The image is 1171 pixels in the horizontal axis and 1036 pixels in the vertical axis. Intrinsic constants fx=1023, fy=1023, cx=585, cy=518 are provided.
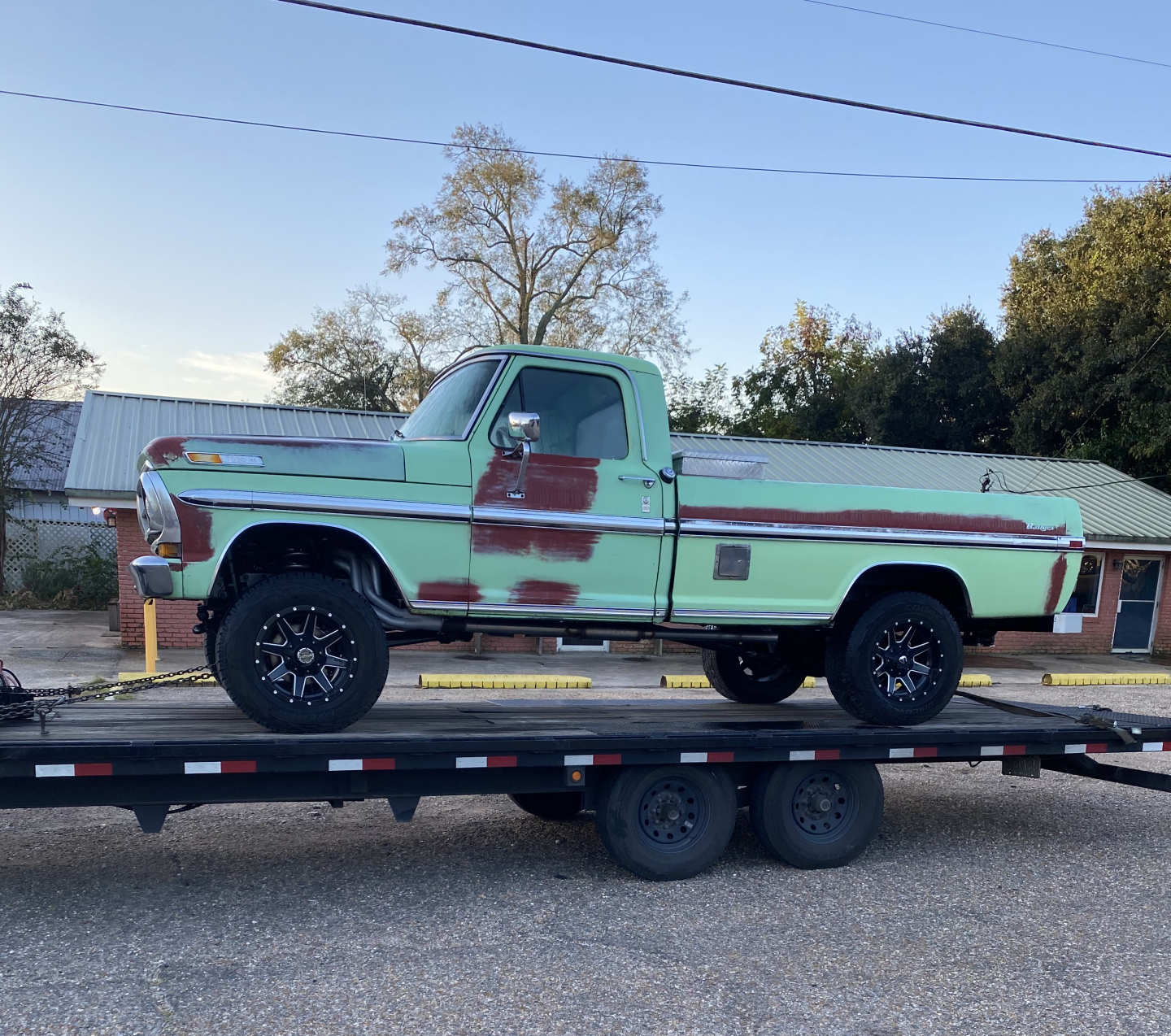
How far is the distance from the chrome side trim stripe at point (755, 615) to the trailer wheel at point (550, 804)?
1404 mm

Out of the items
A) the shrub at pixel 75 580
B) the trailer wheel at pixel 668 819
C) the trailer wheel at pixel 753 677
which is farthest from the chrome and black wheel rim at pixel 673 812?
the shrub at pixel 75 580

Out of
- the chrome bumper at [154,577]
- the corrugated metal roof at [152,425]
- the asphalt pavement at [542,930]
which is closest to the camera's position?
the asphalt pavement at [542,930]

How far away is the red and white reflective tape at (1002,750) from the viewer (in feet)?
21.7

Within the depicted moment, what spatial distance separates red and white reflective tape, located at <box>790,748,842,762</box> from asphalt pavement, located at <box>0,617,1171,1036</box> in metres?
0.73

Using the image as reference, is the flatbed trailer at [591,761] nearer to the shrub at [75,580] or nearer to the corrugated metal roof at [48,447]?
the corrugated metal roof at [48,447]

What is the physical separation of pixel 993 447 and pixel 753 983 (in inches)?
1253

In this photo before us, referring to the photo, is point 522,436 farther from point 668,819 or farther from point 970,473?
point 970,473

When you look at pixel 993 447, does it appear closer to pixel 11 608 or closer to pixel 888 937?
pixel 11 608

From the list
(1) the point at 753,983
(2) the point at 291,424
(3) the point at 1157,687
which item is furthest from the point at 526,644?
(1) the point at 753,983

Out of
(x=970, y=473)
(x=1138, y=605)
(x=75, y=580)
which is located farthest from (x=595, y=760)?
(x=75, y=580)

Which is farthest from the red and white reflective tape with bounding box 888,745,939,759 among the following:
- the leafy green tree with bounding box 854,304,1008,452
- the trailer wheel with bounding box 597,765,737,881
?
the leafy green tree with bounding box 854,304,1008,452

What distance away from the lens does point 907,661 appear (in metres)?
6.70

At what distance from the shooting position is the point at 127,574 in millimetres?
15047

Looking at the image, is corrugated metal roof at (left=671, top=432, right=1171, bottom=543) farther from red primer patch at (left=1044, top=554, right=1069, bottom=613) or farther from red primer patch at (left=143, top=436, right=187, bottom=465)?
red primer patch at (left=143, top=436, right=187, bottom=465)
